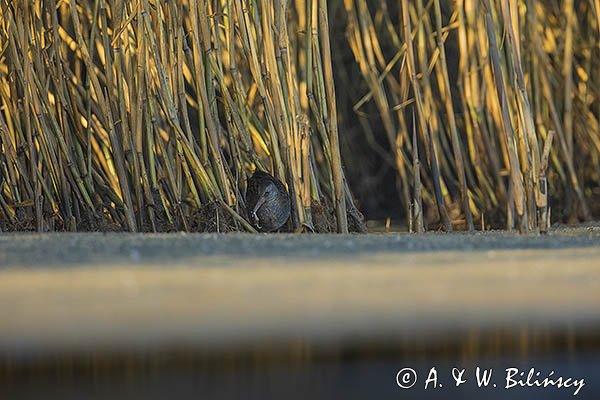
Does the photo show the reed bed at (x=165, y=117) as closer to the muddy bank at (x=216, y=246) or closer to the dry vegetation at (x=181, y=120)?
the dry vegetation at (x=181, y=120)

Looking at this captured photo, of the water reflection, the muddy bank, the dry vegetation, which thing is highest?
the dry vegetation

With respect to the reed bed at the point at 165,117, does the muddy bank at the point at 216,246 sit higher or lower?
lower

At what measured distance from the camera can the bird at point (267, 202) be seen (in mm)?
2717

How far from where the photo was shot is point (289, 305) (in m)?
1.54

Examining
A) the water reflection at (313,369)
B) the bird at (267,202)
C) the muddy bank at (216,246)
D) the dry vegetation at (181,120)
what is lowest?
the water reflection at (313,369)

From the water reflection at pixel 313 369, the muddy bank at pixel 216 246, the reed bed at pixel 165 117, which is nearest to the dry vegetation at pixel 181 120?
the reed bed at pixel 165 117

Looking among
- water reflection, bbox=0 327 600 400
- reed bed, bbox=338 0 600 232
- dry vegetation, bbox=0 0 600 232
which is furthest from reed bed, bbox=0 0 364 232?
water reflection, bbox=0 327 600 400

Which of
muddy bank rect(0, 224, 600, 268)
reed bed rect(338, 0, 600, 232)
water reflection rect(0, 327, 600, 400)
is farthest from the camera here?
reed bed rect(338, 0, 600, 232)

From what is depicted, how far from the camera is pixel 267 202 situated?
8.89ft

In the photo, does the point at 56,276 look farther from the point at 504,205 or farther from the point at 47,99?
the point at 504,205

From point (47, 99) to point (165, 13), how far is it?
0.35m

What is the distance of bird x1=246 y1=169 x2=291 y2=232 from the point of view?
8.91 feet

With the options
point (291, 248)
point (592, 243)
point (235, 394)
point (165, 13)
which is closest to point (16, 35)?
point (165, 13)

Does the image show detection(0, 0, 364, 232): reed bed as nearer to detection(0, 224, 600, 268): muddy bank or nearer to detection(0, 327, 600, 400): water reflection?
detection(0, 224, 600, 268): muddy bank
